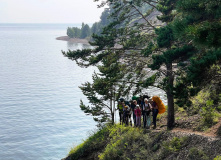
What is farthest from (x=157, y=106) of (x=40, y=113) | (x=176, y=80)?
(x=40, y=113)

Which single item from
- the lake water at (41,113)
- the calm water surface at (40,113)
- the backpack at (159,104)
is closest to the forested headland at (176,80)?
the backpack at (159,104)

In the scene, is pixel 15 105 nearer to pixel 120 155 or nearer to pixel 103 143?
pixel 103 143

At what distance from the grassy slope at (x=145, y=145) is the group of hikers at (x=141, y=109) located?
607 mm

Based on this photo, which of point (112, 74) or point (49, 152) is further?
point (49, 152)

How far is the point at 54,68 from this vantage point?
86.8 m

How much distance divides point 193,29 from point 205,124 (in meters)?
9.15

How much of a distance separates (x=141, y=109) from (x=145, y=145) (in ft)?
8.12

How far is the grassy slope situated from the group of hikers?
0.61m

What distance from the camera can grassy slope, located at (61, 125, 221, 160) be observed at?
13.6 m

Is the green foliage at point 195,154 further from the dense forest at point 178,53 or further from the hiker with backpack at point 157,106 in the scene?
the hiker with backpack at point 157,106

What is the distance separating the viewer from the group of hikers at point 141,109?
17828mm

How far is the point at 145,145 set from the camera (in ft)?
56.3

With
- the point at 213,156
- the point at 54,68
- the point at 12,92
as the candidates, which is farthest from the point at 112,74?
the point at 54,68

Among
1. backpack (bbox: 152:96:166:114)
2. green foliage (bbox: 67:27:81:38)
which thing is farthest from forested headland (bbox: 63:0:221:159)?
green foliage (bbox: 67:27:81:38)
